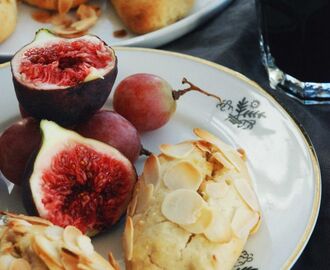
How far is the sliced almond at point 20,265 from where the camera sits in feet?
3.05

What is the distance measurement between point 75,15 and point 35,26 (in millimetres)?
123

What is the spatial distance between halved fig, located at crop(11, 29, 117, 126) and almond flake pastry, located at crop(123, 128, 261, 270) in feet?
0.60

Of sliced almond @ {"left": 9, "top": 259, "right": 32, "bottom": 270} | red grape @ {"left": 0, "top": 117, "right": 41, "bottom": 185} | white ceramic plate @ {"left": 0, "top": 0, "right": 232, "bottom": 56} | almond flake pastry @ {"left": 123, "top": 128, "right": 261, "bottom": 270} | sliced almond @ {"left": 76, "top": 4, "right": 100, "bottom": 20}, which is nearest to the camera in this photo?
sliced almond @ {"left": 9, "top": 259, "right": 32, "bottom": 270}

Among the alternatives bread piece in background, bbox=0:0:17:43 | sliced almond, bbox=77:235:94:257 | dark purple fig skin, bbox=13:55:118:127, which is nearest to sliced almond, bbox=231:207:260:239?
sliced almond, bbox=77:235:94:257

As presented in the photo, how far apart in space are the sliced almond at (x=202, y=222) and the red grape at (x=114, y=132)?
0.88 ft

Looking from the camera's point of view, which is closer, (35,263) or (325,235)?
(35,263)

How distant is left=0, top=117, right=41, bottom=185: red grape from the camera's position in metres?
1.27

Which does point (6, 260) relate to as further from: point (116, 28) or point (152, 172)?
point (116, 28)

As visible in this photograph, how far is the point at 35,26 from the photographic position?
1925 millimetres

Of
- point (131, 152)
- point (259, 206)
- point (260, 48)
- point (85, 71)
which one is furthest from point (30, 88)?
point (260, 48)

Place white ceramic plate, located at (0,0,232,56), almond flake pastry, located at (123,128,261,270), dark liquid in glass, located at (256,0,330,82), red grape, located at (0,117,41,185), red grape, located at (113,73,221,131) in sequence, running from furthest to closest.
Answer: white ceramic plate, located at (0,0,232,56)
dark liquid in glass, located at (256,0,330,82)
red grape, located at (113,73,221,131)
red grape, located at (0,117,41,185)
almond flake pastry, located at (123,128,261,270)

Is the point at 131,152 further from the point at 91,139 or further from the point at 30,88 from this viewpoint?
the point at 30,88

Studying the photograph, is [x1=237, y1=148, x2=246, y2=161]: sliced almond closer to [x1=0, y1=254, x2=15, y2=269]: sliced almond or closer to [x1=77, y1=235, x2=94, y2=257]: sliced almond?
[x1=77, y1=235, x2=94, y2=257]: sliced almond

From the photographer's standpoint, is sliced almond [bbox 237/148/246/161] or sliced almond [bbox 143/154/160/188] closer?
sliced almond [bbox 143/154/160/188]
